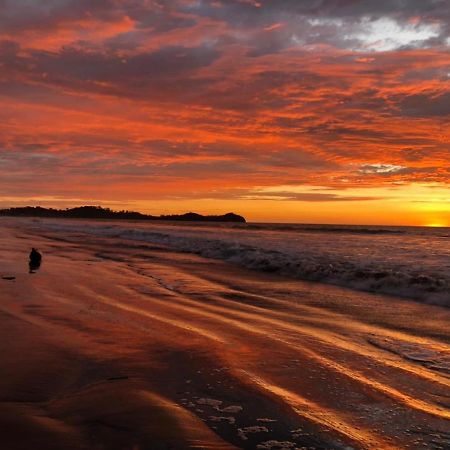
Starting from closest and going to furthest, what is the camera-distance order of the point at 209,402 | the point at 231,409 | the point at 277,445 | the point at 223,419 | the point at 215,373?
the point at 277,445 < the point at 223,419 < the point at 231,409 < the point at 209,402 < the point at 215,373

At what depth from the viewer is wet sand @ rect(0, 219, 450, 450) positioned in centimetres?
361

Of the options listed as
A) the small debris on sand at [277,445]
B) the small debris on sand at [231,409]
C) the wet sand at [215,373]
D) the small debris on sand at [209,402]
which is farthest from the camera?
the small debris on sand at [209,402]

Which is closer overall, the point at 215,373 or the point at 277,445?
the point at 277,445

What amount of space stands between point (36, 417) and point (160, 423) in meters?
0.92

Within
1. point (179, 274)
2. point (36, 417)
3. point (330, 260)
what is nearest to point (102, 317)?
point (36, 417)

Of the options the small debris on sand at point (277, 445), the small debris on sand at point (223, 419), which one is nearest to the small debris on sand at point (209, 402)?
the small debris on sand at point (223, 419)

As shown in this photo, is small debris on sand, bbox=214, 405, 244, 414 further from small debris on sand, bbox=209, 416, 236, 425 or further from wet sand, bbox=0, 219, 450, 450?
small debris on sand, bbox=209, 416, 236, 425

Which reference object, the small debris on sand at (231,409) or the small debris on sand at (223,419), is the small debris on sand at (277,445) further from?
the small debris on sand at (231,409)

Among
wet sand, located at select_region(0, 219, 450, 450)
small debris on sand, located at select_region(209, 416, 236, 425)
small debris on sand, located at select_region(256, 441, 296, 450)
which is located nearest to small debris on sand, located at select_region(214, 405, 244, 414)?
wet sand, located at select_region(0, 219, 450, 450)

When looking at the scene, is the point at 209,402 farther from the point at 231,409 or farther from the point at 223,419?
the point at 223,419

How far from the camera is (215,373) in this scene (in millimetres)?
5113

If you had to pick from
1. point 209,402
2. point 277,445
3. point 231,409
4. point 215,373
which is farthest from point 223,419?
point 215,373

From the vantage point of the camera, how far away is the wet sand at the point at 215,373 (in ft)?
11.8

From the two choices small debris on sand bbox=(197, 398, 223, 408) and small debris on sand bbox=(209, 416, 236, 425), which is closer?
small debris on sand bbox=(209, 416, 236, 425)
